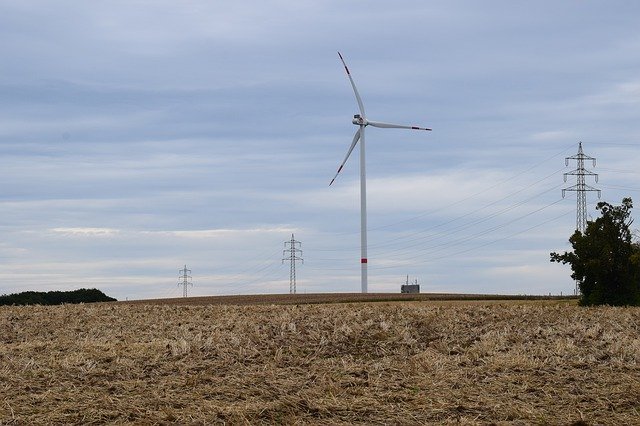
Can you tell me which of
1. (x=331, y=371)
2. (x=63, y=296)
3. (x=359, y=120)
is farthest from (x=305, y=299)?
(x=331, y=371)

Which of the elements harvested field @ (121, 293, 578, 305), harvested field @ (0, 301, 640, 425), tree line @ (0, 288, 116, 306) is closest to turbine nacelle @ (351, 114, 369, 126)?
harvested field @ (121, 293, 578, 305)

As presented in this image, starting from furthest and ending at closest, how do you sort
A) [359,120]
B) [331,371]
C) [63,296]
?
[359,120] → [63,296] → [331,371]

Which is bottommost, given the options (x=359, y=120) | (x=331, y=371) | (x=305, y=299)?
(x=331, y=371)

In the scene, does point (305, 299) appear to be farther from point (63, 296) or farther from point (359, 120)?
point (359, 120)

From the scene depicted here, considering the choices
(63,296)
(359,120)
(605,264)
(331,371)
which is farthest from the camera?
(359,120)

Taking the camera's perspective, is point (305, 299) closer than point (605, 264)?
No

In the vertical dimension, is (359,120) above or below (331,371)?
above

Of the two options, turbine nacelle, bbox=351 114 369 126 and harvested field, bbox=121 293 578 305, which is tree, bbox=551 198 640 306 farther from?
turbine nacelle, bbox=351 114 369 126

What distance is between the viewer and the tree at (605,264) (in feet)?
181

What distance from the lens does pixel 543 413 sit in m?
12.5

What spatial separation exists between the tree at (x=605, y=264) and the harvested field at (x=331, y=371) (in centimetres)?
3189

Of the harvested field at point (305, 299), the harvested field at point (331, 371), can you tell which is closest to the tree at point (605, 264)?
the harvested field at point (305, 299)

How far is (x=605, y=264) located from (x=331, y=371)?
4346cm

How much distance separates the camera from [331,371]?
15852 millimetres
